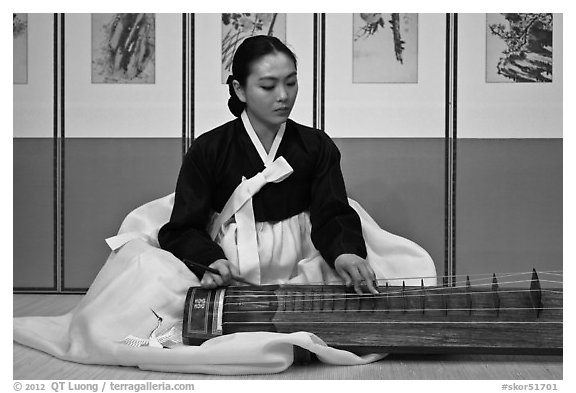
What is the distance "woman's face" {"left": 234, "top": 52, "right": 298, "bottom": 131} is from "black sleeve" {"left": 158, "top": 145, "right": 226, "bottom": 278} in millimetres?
238

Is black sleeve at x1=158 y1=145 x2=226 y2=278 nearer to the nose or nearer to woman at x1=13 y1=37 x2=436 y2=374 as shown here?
woman at x1=13 y1=37 x2=436 y2=374

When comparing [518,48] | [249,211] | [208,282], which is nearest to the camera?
[208,282]

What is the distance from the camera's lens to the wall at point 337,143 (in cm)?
320

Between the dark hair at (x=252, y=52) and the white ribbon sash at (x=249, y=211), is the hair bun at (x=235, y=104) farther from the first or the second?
A: the white ribbon sash at (x=249, y=211)

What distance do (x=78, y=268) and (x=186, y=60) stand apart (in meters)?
0.97

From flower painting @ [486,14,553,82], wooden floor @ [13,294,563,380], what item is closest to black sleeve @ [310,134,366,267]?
wooden floor @ [13,294,563,380]

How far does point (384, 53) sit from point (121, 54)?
3.47 ft

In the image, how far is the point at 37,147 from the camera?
3316 mm

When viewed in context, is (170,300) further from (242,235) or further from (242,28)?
(242,28)

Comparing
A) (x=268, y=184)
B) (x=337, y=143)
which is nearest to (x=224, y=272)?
(x=268, y=184)

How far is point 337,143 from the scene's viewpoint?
326 centimetres

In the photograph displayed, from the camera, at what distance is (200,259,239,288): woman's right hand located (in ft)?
6.91

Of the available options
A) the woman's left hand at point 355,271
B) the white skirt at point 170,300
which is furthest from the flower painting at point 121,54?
the woman's left hand at point 355,271

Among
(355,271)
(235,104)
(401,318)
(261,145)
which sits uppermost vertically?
(235,104)
